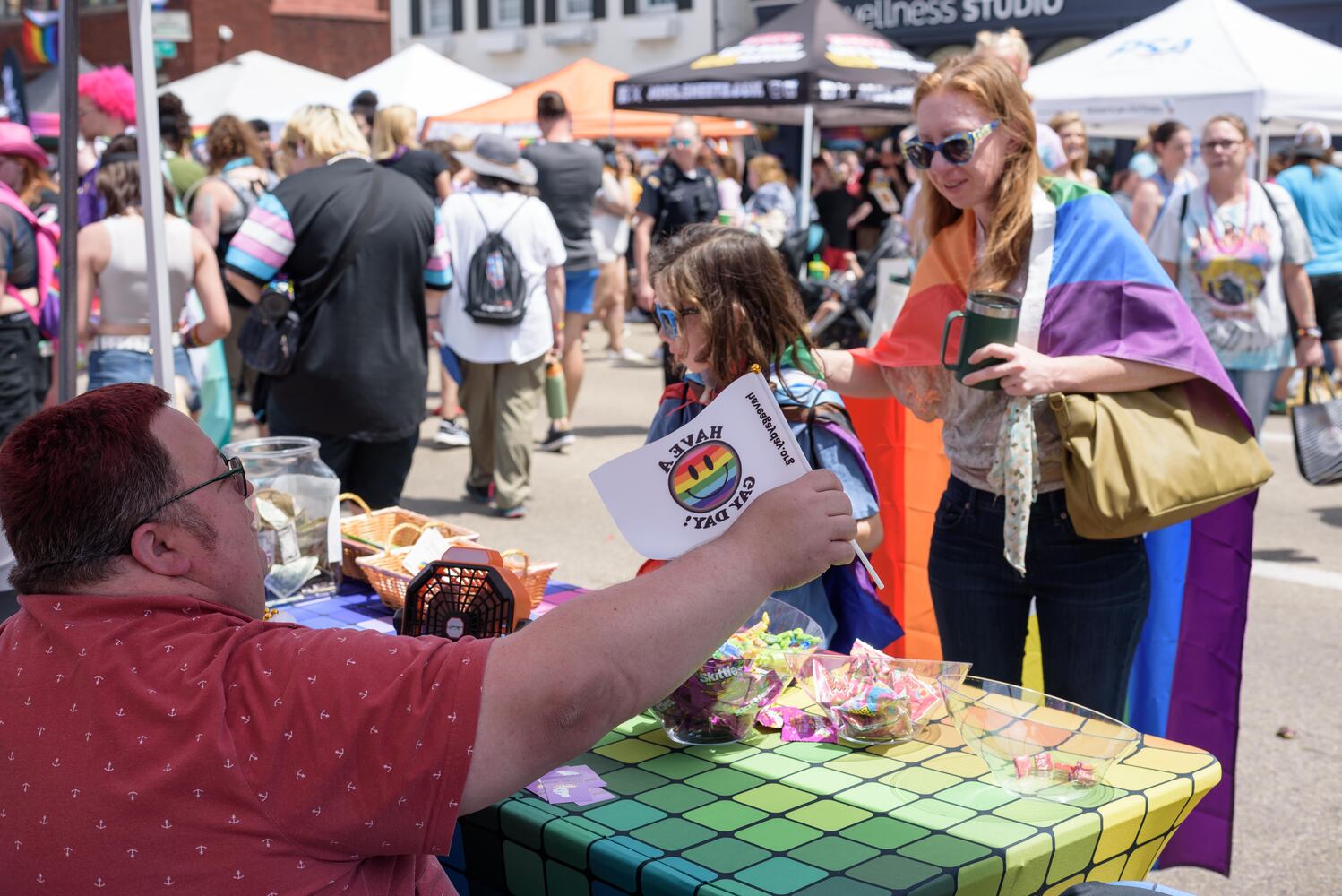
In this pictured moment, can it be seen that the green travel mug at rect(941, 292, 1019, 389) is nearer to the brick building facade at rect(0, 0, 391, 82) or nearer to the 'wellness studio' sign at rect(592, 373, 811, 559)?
the 'wellness studio' sign at rect(592, 373, 811, 559)

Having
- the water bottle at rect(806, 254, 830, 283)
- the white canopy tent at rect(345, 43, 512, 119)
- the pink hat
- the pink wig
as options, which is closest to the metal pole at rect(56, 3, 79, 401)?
the pink hat

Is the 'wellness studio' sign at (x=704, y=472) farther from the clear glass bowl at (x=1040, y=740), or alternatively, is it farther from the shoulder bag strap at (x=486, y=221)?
the shoulder bag strap at (x=486, y=221)

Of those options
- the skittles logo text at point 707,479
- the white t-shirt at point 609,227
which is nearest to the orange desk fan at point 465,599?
the skittles logo text at point 707,479

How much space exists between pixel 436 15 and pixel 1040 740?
35.6 metres

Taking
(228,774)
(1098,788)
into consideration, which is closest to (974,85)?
(1098,788)

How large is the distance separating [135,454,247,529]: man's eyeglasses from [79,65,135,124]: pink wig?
5.58 meters

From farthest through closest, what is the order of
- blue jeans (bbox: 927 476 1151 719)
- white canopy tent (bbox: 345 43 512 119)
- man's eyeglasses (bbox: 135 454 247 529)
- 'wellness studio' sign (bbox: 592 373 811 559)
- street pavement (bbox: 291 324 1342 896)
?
white canopy tent (bbox: 345 43 512 119), street pavement (bbox: 291 324 1342 896), blue jeans (bbox: 927 476 1151 719), 'wellness studio' sign (bbox: 592 373 811 559), man's eyeglasses (bbox: 135 454 247 529)

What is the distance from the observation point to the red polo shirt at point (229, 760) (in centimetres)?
139

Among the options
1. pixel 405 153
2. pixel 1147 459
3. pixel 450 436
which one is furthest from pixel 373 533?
pixel 405 153

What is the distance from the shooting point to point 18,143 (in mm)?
5871

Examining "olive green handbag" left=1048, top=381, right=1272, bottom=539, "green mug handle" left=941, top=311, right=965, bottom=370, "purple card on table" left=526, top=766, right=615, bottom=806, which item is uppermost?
"green mug handle" left=941, top=311, right=965, bottom=370

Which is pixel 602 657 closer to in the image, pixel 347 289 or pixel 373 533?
pixel 373 533

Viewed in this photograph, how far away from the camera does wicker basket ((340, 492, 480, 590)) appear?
313 cm

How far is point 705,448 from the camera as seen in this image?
1756mm
